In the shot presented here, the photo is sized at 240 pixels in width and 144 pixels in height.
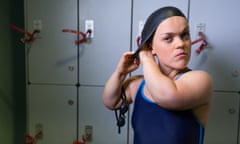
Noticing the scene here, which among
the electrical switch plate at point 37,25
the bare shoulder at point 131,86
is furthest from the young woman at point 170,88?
the electrical switch plate at point 37,25

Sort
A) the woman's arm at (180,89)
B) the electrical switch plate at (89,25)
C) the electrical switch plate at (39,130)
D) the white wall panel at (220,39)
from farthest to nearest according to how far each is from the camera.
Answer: the electrical switch plate at (39,130)
the electrical switch plate at (89,25)
the white wall panel at (220,39)
the woman's arm at (180,89)

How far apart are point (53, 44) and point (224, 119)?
135 centimetres

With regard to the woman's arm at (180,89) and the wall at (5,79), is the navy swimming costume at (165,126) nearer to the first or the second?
the woman's arm at (180,89)

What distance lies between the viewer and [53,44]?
151cm

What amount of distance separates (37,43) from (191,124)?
4.12ft

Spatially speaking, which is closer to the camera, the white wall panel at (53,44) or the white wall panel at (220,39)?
the white wall panel at (220,39)

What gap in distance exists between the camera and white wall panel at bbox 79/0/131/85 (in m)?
1.43

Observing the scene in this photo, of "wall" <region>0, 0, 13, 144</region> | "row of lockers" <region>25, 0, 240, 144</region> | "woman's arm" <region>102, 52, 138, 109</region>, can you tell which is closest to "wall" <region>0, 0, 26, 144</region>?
"wall" <region>0, 0, 13, 144</region>

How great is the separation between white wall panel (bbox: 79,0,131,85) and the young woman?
64 centimetres

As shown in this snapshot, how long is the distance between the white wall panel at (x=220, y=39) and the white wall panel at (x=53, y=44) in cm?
87

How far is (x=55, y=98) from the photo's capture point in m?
1.56

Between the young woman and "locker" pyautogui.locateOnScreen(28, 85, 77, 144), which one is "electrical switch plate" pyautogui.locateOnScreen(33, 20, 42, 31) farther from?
the young woman

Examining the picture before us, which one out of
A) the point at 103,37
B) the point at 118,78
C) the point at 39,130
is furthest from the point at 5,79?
the point at 118,78

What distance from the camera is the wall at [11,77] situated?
1.69 meters
